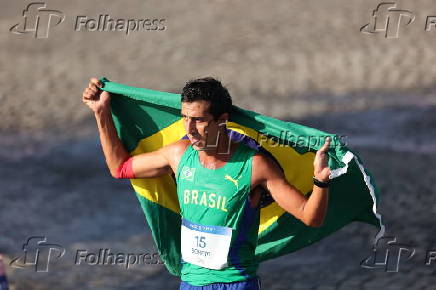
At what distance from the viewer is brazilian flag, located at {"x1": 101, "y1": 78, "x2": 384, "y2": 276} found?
265 inches

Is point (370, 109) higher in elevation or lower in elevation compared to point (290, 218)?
higher

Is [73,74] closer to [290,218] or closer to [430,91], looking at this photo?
[430,91]

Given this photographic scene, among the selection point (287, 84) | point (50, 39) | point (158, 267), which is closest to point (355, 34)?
point (287, 84)

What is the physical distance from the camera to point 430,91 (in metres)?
15.8

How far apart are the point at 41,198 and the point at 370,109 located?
17.9 feet

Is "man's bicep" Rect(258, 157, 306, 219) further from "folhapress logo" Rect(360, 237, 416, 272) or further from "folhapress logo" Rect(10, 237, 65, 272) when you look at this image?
"folhapress logo" Rect(10, 237, 65, 272)

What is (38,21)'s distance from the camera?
2081 centimetres

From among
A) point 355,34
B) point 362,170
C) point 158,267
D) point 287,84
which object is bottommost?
point 158,267

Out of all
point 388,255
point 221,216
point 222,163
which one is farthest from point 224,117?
point 388,255
